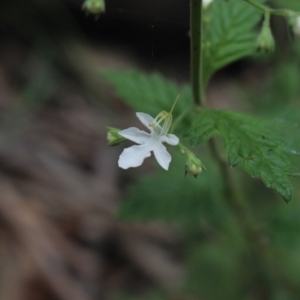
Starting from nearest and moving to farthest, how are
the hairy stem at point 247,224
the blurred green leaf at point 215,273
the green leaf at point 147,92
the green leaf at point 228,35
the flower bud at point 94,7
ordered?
the flower bud at point 94,7 < the green leaf at point 228,35 < the green leaf at point 147,92 < the hairy stem at point 247,224 < the blurred green leaf at point 215,273

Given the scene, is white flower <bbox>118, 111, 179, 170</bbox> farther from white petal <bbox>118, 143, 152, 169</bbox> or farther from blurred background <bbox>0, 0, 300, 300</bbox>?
blurred background <bbox>0, 0, 300, 300</bbox>

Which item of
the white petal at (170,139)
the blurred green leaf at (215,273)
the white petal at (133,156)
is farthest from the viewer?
the blurred green leaf at (215,273)

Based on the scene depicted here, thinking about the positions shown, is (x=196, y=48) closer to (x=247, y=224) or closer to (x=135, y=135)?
(x=135, y=135)

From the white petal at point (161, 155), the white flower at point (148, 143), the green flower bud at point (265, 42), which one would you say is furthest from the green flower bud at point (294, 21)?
the white petal at point (161, 155)

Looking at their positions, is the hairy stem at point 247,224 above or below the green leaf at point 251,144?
below

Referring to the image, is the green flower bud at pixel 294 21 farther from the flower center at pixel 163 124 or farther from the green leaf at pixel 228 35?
the flower center at pixel 163 124

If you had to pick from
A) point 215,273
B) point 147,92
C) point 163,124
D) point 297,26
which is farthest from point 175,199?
point 297,26

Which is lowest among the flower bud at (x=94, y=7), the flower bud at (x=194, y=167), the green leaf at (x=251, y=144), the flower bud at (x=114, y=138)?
the green leaf at (x=251, y=144)
